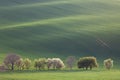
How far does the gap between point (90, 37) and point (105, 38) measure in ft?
11.6

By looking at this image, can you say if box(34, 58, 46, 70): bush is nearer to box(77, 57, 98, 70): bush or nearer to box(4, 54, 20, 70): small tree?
box(4, 54, 20, 70): small tree

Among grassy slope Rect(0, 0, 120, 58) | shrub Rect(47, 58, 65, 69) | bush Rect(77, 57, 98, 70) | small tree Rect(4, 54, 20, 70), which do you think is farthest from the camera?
grassy slope Rect(0, 0, 120, 58)

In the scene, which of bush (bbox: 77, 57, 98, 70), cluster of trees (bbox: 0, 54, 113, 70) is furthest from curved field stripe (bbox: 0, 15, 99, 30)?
bush (bbox: 77, 57, 98, 70)

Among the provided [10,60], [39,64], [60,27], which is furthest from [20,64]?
[60,27]

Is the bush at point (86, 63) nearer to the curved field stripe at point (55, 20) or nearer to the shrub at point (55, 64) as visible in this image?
the shrub at point (55, 64)

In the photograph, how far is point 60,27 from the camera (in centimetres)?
10756

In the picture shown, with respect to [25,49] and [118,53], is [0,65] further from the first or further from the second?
[118,53]

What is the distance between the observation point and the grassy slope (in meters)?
89.7

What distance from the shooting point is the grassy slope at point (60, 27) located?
294 feet

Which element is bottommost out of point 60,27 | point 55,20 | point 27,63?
point 27,63

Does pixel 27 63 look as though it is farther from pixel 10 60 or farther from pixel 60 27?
pixel 60 27

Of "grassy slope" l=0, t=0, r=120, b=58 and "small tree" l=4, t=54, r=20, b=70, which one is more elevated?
"grassy slope" l=0, t=0, r=120, b=58

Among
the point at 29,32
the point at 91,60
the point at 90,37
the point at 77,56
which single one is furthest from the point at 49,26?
the point at 91,60

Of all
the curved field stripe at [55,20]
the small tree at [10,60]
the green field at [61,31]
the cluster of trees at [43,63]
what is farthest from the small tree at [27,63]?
the curved field stripe at [55,20]
